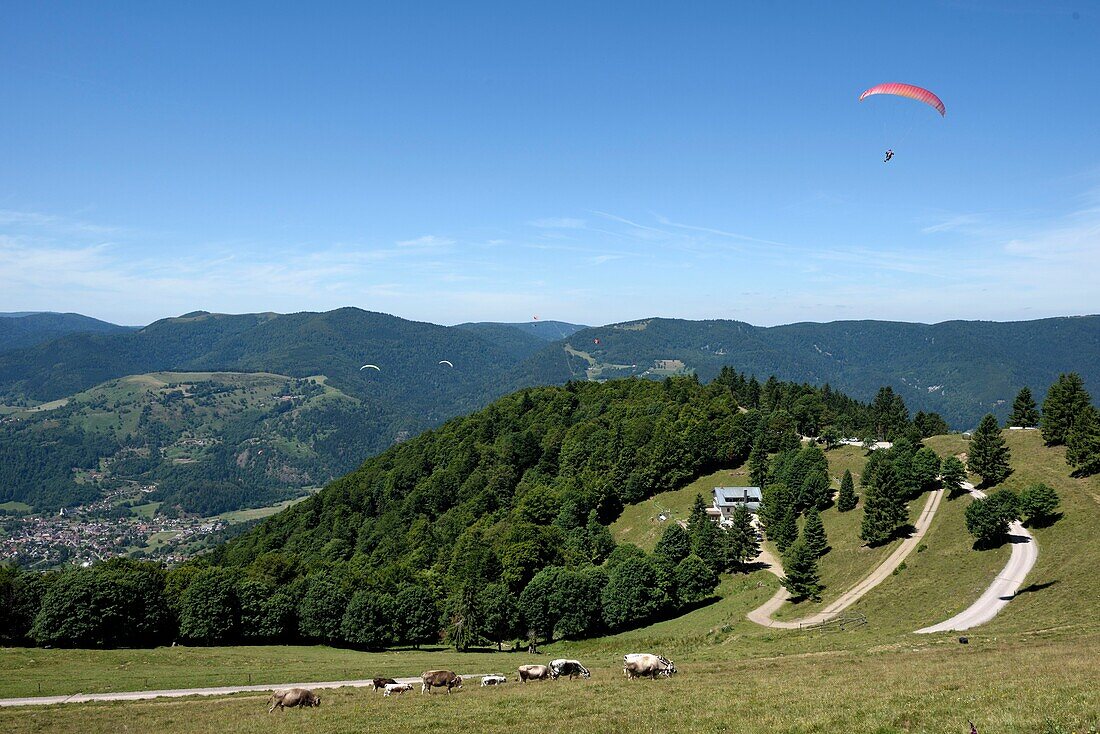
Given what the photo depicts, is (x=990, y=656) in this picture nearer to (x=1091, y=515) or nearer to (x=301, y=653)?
(x=1091, y=515)

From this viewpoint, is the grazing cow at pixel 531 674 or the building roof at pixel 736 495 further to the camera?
the building roof at pixel 736 495

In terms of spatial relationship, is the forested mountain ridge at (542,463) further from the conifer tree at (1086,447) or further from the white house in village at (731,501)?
the conifer tree at (1086,447)

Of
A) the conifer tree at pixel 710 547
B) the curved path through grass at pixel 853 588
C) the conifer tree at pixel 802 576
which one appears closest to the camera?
the curved path through grass at pixel 853 588

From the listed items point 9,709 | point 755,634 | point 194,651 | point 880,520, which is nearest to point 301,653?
point 194,651

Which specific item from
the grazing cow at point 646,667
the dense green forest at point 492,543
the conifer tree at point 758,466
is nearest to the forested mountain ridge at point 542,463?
the dense green forest at point 492,543

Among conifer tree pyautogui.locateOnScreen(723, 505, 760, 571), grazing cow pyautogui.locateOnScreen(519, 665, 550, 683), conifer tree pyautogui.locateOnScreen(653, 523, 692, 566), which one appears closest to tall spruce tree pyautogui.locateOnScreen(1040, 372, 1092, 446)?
conifer tree pyautogui.locateOnScreen(723, 505, 760, 571)

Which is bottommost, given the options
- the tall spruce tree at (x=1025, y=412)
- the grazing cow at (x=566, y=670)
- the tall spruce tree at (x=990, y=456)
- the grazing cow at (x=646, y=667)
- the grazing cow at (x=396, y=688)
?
the grazing cow at (x=396, y=688)

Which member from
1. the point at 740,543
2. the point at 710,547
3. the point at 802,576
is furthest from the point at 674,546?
the point at 802,576
